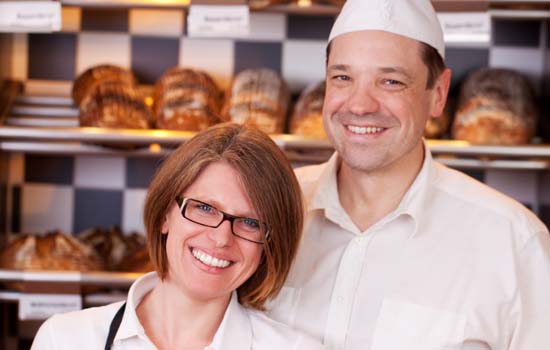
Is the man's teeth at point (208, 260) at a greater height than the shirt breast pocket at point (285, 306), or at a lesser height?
greater

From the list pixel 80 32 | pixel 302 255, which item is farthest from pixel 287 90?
pixel 302 255

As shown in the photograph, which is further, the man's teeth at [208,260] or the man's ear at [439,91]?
the man's ear at [439,91]

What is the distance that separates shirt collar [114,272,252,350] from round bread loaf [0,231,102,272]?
3.45 ft

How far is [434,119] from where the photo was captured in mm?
2760

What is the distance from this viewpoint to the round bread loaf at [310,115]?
271cm

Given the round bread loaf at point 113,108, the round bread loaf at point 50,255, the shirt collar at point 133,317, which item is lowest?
the round bread loaf at point 50,255

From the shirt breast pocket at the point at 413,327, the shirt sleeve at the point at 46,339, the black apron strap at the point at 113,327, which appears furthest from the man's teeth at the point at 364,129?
the shirt sleeve at the point at 46,339

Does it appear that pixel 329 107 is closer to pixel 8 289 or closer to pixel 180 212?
pixel 180 212

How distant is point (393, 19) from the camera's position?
192 cm

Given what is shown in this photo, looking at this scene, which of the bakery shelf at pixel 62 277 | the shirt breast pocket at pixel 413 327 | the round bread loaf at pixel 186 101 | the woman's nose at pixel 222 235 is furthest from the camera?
the round bread loaf at pixel 186 101

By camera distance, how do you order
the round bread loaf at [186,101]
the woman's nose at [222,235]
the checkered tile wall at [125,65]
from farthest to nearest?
the checkered tile wall at [125,65]
the round bread loaf at [186,101]
the woman's nose at [222,235]

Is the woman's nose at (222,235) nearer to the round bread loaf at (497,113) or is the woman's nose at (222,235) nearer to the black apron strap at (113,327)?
the black apron strap at (113,327)

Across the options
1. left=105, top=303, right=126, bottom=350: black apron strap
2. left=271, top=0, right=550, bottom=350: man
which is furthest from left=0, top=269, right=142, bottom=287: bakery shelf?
left=105, top=303, right=126, bottom=350: black apron strap

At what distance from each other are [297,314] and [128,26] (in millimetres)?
1578
